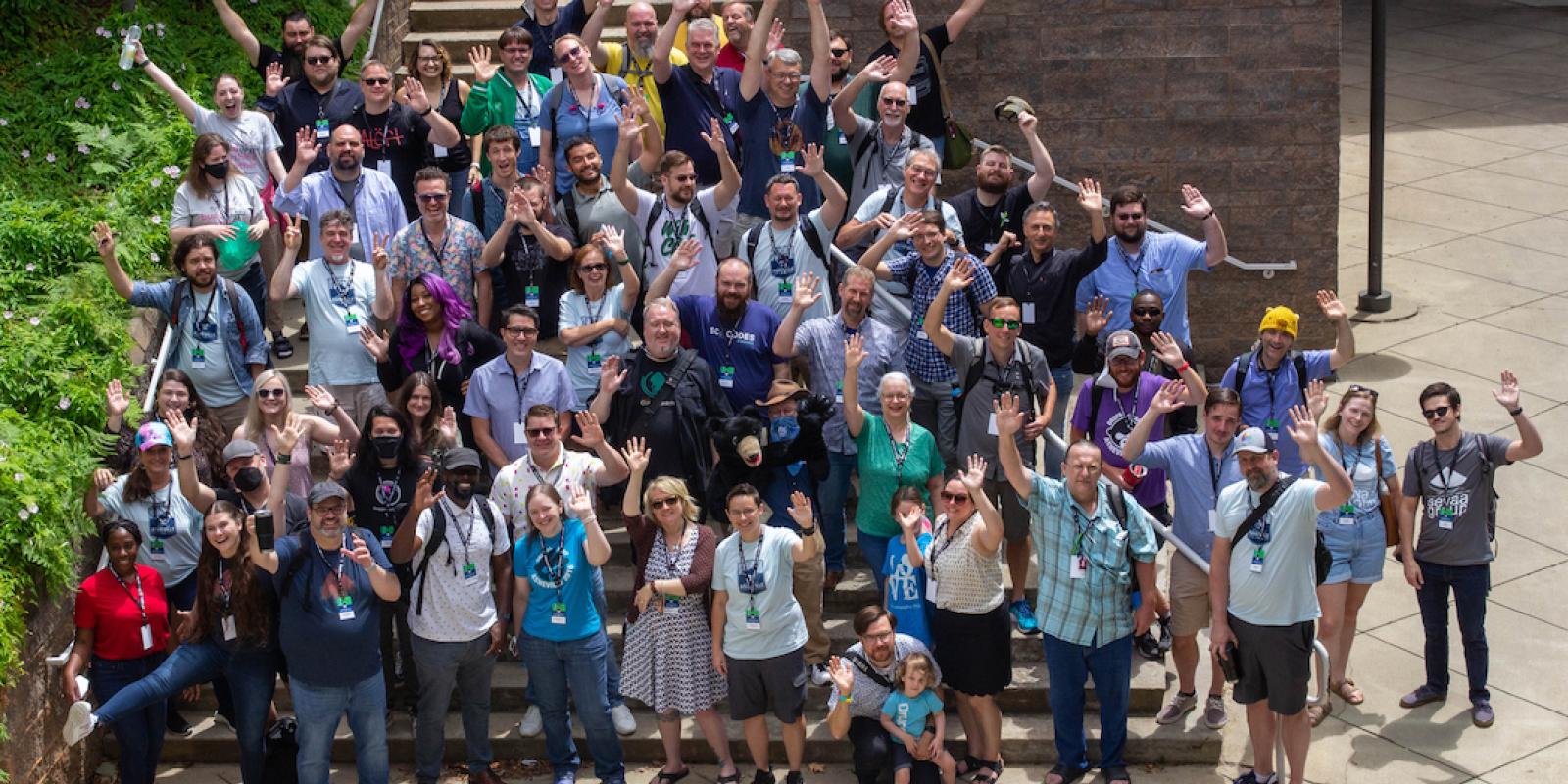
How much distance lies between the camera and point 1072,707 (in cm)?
1118

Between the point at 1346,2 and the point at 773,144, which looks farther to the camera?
the point at 1346,2

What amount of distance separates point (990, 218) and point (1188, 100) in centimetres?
327

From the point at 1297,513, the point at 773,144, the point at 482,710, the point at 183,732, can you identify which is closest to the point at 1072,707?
the point at 1297,513

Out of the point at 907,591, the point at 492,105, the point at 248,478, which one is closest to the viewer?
the point at 248,478

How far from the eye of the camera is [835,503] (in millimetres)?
11969

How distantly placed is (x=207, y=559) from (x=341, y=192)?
301 cm

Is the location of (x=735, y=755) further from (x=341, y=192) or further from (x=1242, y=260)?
(x=1242, y=260)

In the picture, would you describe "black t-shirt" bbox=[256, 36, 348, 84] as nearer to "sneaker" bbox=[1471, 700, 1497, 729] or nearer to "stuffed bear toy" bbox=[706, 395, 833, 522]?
"stuffed bear toy" bbox=[706, 395, 833, 522]

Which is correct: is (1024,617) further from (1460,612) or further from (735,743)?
(1460,612)

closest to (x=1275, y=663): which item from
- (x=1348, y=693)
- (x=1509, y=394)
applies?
(x=1348, y=693)

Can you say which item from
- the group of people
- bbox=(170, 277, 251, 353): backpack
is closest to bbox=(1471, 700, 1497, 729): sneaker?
the group of people

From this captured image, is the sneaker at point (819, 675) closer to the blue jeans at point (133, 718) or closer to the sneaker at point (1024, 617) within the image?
the sneaker at point (1024, 617)

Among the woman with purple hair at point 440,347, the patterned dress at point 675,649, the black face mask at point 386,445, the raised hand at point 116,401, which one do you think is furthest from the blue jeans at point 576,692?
the raised hand at point 116,401

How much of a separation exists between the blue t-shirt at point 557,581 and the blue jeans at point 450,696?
1.16 feet
